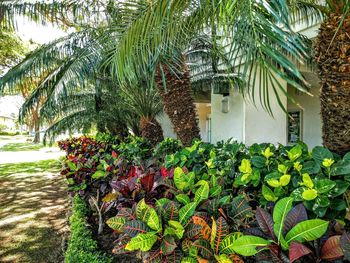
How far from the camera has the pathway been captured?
4430 mm

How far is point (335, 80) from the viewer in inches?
130

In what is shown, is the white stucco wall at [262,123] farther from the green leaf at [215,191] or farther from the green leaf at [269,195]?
the green leaf at [269,195]

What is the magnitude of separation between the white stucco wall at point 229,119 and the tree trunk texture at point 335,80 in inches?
159

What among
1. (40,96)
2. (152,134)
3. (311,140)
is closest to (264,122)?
(311,140)

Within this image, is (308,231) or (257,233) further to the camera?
(257,233)

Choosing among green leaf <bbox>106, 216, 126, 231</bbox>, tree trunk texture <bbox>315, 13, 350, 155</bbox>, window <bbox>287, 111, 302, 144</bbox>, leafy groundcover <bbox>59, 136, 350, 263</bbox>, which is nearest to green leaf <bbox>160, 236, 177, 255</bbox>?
leafy groundcover <bbox>59, 136, 350, 263</bbox>

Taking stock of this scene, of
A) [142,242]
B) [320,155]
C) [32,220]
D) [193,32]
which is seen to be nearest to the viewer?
[142,242]

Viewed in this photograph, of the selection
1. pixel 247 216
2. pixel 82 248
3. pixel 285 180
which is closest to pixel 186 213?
Result: pixel 247 216

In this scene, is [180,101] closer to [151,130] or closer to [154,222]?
[151,130]

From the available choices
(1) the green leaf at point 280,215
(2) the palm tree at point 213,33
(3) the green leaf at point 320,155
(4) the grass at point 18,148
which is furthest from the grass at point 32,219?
(4) the grass at point 18,148

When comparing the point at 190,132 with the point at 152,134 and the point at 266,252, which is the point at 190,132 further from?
the point at 266,252

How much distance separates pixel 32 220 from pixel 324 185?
235 inches

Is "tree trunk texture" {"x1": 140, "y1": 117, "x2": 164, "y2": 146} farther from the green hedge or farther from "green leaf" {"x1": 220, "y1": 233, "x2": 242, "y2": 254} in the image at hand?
"green leaf" {"x1": 220, "y1": 233, "x2": 242, "y2": 254}

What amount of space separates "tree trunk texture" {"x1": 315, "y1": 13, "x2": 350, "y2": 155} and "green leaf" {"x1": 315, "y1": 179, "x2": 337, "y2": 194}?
1521mm
